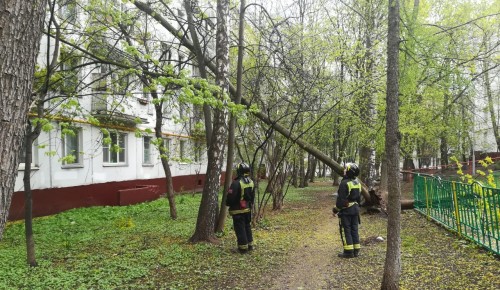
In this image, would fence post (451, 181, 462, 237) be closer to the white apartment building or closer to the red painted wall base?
the white apartment building

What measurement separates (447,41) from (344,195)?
10.3ft

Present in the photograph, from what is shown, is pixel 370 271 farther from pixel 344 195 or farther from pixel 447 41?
pixel 447 41

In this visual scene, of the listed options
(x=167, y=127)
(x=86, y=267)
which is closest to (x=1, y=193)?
(x=86, y=267)

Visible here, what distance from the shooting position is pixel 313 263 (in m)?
6.66

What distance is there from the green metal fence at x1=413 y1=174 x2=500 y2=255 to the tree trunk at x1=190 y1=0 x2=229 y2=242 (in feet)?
15.9

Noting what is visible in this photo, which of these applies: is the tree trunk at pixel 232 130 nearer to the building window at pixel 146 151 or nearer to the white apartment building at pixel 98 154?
the white apartment building at pixel 98 154

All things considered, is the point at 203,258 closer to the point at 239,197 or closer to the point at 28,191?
the point at 239,197

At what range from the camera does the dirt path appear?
5.55 metres

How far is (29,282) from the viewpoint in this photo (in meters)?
5.71

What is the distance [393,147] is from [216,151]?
14.4ft

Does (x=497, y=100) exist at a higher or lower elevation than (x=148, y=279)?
higher

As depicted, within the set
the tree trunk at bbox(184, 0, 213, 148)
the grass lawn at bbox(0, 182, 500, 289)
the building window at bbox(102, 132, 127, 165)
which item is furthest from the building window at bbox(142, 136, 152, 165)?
the tree trunk at bbox(184, 0, 213, 148)

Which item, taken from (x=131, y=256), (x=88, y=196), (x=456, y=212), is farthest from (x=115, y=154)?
(x=456, y=212)

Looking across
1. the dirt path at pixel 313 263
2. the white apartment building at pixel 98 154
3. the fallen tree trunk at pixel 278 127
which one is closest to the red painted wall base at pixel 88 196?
the white apartment building at pixel 98 154
